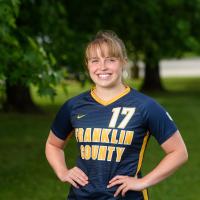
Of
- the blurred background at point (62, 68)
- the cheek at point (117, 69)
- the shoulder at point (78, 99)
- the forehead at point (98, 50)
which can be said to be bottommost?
the blurred background at point (62, 68)

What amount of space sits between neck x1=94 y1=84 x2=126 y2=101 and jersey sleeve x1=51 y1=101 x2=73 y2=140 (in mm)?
222

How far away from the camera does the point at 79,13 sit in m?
17.5

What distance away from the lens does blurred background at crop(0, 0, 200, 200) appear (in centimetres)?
901

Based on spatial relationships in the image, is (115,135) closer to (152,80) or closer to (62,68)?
(62,68)

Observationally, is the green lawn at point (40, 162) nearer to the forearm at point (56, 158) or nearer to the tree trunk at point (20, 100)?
the tree trunk at point (20, 100)

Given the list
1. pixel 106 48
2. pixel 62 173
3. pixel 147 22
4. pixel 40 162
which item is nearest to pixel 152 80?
pixel 147 22

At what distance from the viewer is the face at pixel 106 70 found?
11.7 feet

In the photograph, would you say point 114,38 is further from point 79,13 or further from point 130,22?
point 130,22

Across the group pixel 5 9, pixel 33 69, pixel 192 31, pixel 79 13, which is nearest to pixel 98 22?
pixel 79 13

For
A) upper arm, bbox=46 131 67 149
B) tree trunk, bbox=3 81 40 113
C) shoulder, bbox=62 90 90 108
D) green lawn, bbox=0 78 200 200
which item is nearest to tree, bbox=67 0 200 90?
green lawn, bbox=0 78 200 200

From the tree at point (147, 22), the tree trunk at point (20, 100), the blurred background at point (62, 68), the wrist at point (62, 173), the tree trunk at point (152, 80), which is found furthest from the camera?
the tree trunk at point (152, 80)

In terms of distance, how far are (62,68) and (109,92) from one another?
1070 centimetres

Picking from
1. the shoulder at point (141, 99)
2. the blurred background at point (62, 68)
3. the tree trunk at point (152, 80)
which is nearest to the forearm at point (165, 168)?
the shoulder at point (141, 99)

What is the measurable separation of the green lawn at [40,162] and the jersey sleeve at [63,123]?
4549 millimetres
